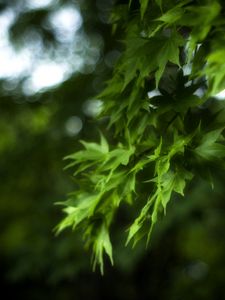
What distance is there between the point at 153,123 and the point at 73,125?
12.8ft

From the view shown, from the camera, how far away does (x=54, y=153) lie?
5.79 m

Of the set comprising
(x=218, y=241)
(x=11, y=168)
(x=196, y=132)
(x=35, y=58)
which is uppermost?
(x=196, y=132)

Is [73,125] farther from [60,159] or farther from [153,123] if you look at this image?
[153,123]

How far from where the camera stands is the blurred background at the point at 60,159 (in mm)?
5500

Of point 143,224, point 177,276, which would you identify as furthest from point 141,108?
point 177,276

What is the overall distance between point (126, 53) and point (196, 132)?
462 millimetres

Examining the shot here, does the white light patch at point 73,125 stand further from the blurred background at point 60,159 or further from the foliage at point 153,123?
the foliage at point 153,123

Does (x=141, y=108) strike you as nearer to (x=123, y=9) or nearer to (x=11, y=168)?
(x=123, y=9)

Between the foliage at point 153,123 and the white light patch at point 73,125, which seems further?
the white light patch at point 73,125

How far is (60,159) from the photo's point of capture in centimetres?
577

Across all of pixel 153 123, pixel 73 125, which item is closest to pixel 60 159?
pixel 73 125

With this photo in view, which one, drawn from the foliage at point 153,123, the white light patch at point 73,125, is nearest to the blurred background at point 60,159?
the white light patch at point 73,125

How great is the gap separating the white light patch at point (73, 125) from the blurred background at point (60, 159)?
0.05ft

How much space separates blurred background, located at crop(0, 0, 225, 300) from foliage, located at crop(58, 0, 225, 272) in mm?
2804
